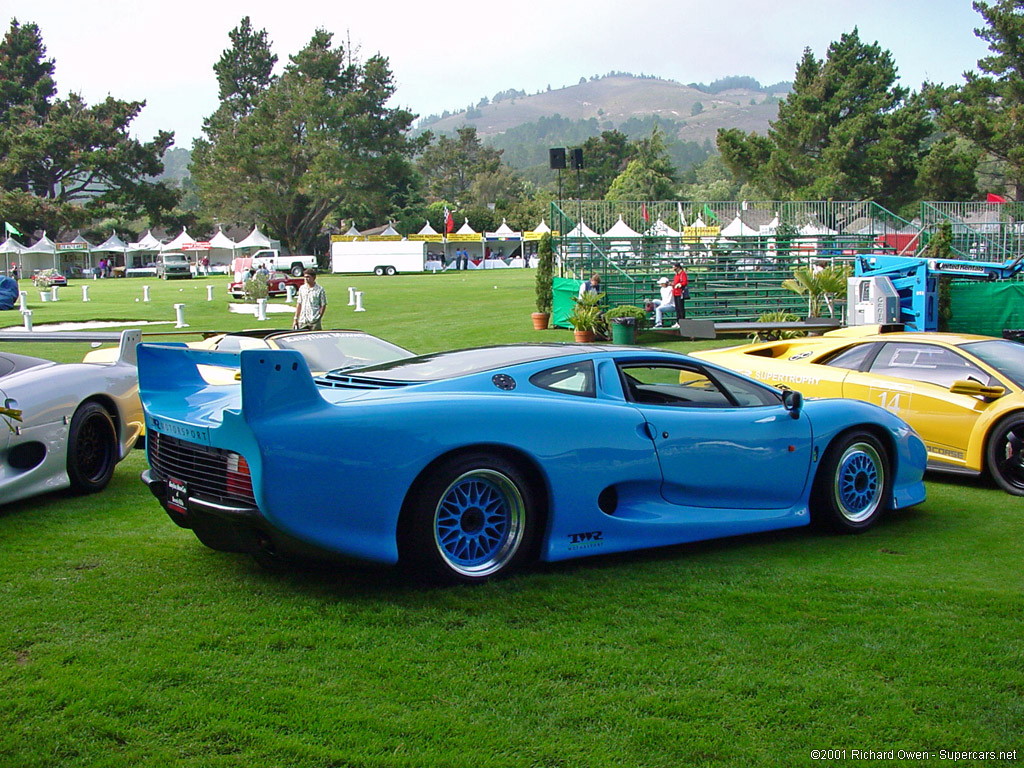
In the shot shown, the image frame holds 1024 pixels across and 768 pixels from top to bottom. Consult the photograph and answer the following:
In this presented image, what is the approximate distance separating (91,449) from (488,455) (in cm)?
385

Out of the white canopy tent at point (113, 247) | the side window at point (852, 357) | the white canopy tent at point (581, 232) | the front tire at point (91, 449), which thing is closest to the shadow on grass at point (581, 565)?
the front tire at point (91, 449)

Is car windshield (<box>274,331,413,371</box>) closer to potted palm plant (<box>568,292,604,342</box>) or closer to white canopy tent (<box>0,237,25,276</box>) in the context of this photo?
potted palm plant (<box>568,292,604,342</box>)

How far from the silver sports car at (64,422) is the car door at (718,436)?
3.88m

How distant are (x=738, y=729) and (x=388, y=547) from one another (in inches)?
69.3

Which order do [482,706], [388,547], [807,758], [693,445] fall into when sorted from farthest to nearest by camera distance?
1. [693,445]
2. [388,547]
3. [482,706]
4. [807,758]

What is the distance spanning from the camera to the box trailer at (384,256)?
62188mm

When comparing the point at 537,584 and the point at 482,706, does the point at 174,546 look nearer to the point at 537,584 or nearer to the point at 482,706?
the point at 537,584

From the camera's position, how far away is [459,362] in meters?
5.20

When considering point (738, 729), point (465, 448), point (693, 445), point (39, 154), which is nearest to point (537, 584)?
point (465, 448)

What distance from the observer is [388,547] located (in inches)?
165

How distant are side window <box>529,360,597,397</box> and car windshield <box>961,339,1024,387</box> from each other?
4.41 meters

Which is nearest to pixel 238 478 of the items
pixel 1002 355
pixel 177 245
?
pixel 1002 355

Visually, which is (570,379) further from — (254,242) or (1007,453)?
(254,242)

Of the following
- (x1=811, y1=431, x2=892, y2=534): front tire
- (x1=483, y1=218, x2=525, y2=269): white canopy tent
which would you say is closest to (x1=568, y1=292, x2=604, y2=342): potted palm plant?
(x1=811, y1=431, x2=892, y2=534): front tire
